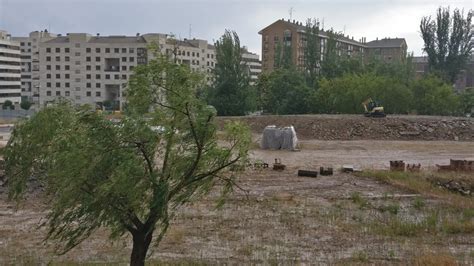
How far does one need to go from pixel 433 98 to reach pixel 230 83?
18.0 meters

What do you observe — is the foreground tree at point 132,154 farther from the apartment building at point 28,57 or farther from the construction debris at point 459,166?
the apartment building at point 28,57

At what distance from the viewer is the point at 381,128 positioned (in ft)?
120

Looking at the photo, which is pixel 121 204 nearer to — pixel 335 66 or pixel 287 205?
pixel 287 205

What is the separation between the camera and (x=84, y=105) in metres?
7.23

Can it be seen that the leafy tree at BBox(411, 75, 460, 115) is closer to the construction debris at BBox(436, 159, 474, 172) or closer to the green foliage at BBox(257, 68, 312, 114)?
the green foliage at BBox(257, 68, 312, 114)

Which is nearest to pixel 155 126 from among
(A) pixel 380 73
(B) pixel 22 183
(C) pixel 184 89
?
(C) pixel 184 89

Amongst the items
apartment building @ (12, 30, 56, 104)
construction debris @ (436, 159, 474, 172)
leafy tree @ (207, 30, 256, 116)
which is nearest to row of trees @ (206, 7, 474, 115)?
leafy tree @ (207, 30, 256, 116)

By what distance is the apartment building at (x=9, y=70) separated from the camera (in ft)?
379

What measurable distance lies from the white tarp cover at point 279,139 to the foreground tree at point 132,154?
881 inches

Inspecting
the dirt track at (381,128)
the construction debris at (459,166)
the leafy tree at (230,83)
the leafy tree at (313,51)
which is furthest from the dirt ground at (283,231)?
the leafy tree at (313,51)

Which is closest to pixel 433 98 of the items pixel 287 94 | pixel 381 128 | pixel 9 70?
pixel 381 128

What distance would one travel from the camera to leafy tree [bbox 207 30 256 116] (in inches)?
1964

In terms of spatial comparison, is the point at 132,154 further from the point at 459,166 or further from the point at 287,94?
the point at 287,94

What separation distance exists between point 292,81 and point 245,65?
504cm
